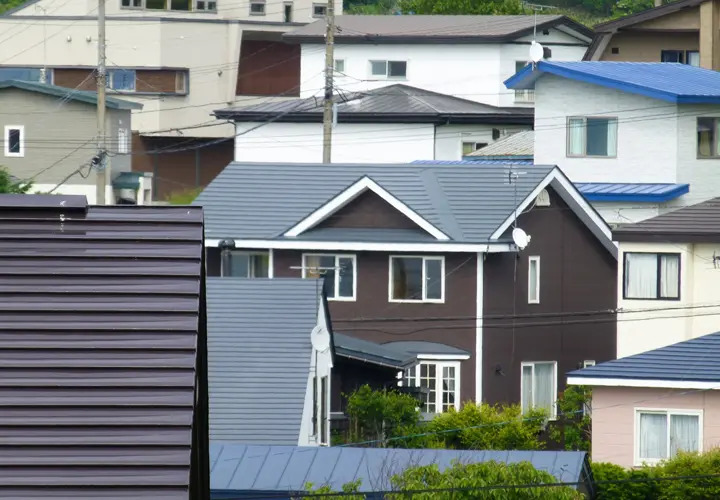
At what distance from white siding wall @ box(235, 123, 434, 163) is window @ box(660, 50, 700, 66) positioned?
7.29 metres

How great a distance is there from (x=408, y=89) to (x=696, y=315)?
21.7 meters

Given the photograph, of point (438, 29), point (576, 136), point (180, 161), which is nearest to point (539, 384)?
point (576, 136)

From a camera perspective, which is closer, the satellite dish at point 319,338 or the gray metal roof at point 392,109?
the satellite dish at point 319,338

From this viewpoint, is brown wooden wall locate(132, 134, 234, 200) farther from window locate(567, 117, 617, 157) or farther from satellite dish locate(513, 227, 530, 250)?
satellite dish locate(513, 227, 530, 250)

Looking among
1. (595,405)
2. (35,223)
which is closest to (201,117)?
(595,405)

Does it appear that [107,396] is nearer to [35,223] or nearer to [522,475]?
[35,223]

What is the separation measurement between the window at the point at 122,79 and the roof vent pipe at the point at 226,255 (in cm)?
2770

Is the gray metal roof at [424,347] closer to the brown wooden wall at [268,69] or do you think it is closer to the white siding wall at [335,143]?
the white siding wall at [335,143]

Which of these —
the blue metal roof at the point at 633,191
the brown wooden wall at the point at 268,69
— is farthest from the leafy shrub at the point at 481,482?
the brown wooden wall at the point at 268,69

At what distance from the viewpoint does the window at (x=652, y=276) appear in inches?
1099

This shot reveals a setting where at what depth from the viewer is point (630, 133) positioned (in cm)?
3578

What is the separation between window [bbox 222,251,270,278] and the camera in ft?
98.8

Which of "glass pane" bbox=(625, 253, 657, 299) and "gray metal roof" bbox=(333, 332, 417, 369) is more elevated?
"glass pane" bbox=(625, 253, 657, 299)

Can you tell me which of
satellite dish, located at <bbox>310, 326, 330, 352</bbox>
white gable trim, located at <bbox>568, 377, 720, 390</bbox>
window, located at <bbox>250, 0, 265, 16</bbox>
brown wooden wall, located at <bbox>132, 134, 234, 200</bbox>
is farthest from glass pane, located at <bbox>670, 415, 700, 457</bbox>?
window, located at <bbox>250, 0, 265, 16</bbox>
